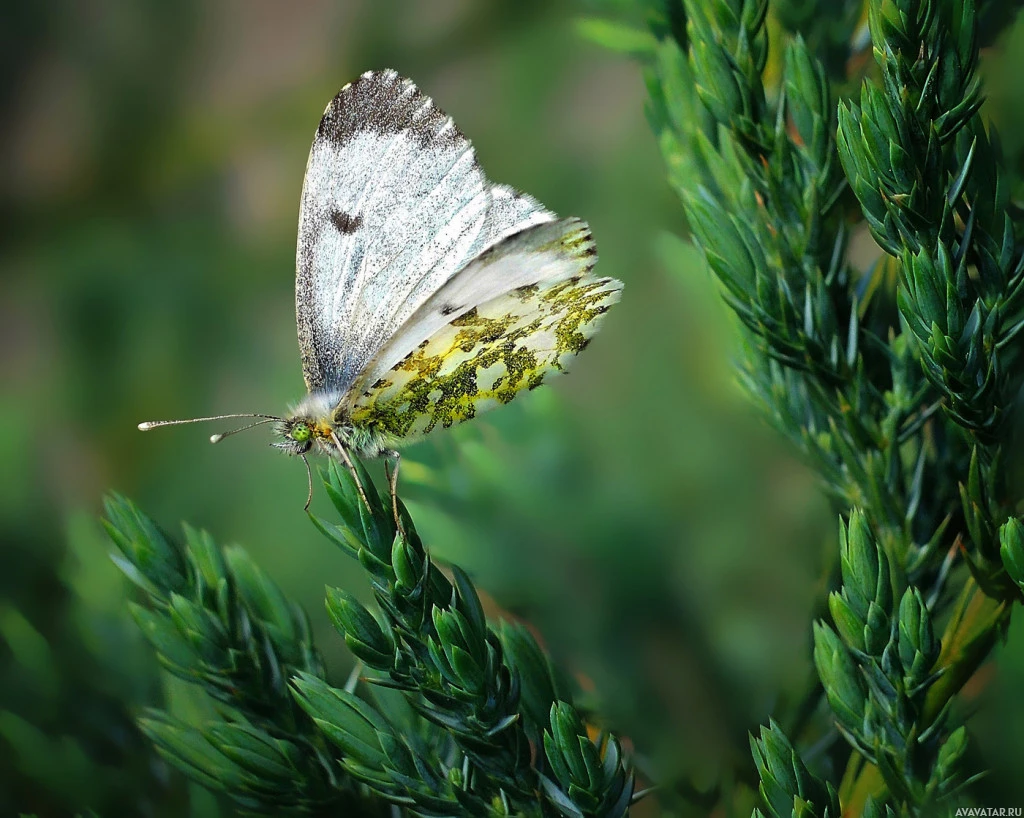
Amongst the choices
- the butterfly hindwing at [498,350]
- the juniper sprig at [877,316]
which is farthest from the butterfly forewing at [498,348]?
the juniper sprig at [877,316]

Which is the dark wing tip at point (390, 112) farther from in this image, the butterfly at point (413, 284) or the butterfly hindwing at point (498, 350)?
the butterfly hindwing at point (498, 350)

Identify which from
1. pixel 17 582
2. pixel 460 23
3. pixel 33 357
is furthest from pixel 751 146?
pixel 33 357

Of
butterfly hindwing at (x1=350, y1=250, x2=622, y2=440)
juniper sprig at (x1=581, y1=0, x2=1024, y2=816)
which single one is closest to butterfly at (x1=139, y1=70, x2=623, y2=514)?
butterfly hindwing at (x1=350, y1=250, x2=622, y2=440)

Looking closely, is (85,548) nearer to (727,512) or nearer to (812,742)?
(812,742)

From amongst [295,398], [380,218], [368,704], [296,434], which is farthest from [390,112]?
[295,398]

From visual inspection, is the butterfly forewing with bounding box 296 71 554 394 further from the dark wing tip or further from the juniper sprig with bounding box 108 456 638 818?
the juniper sprig with bounding box 108 456 638 818

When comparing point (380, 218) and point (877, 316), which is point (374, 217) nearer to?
point (380, 218)
